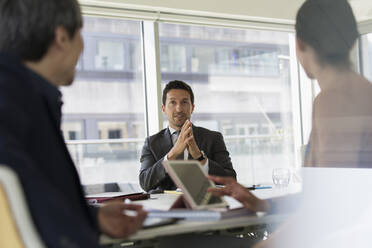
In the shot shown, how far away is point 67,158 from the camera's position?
3.77 ft

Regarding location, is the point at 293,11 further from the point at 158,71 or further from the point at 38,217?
the point at 158,71

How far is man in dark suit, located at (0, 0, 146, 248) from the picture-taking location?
3.00 feet

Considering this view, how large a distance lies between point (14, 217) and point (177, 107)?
2.30 meters

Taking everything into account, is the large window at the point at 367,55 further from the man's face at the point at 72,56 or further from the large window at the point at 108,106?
the large window at the point at 108,106

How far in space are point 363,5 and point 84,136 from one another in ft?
14.7

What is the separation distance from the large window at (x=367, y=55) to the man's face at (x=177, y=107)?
1.77 m

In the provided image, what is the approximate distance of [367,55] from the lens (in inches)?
57.2

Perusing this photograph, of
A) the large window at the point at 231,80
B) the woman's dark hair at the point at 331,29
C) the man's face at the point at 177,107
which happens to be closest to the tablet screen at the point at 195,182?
the woman's dark hair at the point at 331,29

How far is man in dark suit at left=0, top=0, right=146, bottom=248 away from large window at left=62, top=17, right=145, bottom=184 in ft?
11.0

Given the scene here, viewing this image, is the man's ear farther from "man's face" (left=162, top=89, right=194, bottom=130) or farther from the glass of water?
"man's face" (left=162, top=89, right=194, bottom=130)

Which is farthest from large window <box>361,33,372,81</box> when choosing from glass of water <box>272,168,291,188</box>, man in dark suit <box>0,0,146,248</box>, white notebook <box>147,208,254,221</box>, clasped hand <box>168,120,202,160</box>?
clasped hand <box>168,120,202,160</box>

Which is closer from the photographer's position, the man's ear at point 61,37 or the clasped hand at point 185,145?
the man's ear at point 61,37

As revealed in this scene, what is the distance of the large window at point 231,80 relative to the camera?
5.17 m

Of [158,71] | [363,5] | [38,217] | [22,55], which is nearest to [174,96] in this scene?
[158,71]
